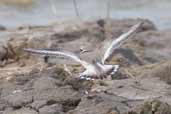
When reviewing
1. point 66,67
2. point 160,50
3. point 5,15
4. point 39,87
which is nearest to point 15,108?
point 39,87

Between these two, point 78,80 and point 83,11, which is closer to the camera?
point 78,80

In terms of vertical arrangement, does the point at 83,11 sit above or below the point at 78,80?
above

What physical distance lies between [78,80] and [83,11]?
10585 millimetres

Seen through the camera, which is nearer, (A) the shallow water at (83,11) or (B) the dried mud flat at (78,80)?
(B) the dried mud flat at (78,80)

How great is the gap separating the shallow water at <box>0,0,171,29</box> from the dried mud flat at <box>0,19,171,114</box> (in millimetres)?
4520

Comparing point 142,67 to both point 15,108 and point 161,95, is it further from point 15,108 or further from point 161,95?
point 15,108

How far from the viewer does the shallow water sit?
2109 centimetres

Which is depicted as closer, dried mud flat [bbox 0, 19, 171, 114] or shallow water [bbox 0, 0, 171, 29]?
dried mud flat [bbox 0, 19, 171, 114]

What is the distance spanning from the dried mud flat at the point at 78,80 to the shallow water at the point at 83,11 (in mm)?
4520

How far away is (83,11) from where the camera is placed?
2189 centimetres

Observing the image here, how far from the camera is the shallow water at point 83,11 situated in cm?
2109

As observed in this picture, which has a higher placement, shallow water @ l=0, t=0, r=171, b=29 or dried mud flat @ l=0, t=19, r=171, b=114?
shallow water @ l=0, t=0, r=171, b=29

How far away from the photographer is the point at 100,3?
75.1ft

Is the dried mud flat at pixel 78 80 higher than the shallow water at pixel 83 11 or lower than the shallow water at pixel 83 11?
lower
